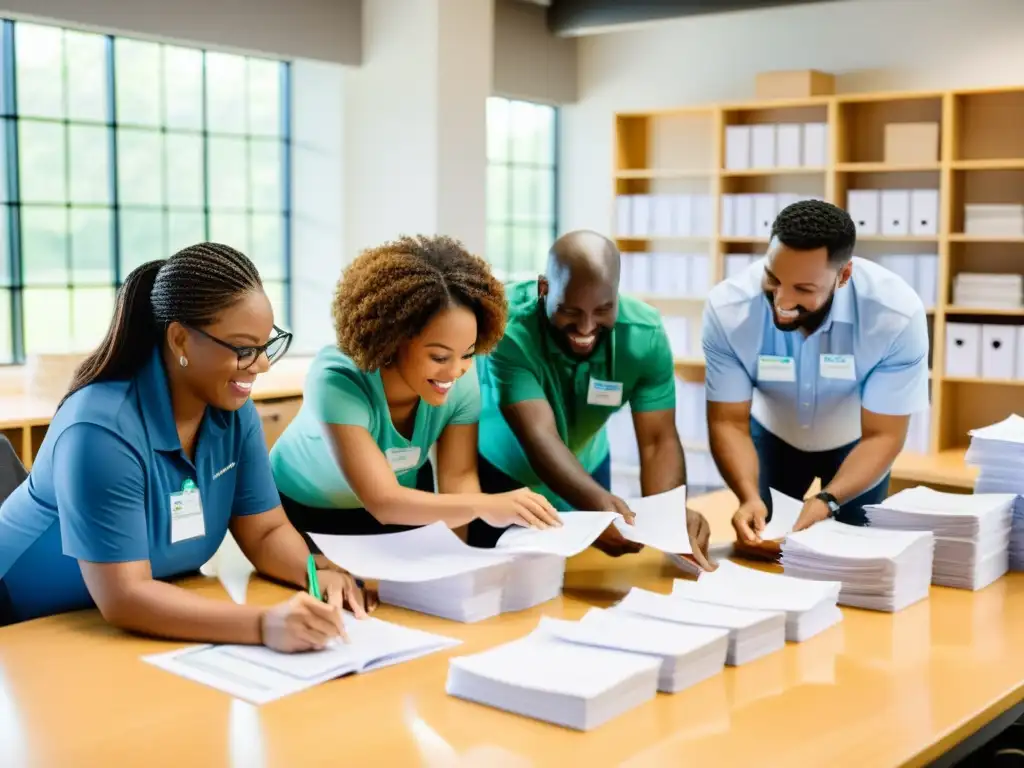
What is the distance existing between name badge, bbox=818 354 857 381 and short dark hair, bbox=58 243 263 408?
141cm

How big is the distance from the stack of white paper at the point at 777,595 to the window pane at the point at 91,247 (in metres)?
4.12

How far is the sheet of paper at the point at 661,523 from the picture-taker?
2178mm

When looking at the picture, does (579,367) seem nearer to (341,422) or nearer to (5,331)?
(341,422)

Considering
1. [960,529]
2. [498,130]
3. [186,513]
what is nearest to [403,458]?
[186,513]

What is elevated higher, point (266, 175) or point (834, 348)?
point (266, 175)

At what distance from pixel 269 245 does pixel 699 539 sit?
4.34 m

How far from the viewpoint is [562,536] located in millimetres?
2102

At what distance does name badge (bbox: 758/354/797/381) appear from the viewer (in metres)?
2.76

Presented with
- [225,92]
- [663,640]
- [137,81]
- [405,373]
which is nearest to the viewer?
[663,640]

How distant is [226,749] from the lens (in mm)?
1437

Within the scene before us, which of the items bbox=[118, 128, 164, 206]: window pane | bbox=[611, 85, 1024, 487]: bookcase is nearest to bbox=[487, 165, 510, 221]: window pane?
bbox=[611, 85, 1024, 487]: bookcase

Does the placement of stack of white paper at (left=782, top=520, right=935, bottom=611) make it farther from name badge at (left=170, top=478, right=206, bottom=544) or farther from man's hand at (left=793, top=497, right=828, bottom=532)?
name badge at (left=170, top=478, right=206, bottom=544)

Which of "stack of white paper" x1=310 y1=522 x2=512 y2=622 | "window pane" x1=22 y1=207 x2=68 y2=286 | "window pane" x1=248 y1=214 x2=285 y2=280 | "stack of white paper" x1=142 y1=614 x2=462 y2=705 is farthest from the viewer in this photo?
"window pane" x1=248 y1=214 x2=285 y2=280

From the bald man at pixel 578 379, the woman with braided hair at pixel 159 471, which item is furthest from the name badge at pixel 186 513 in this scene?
the bald man at pixel 578 379
